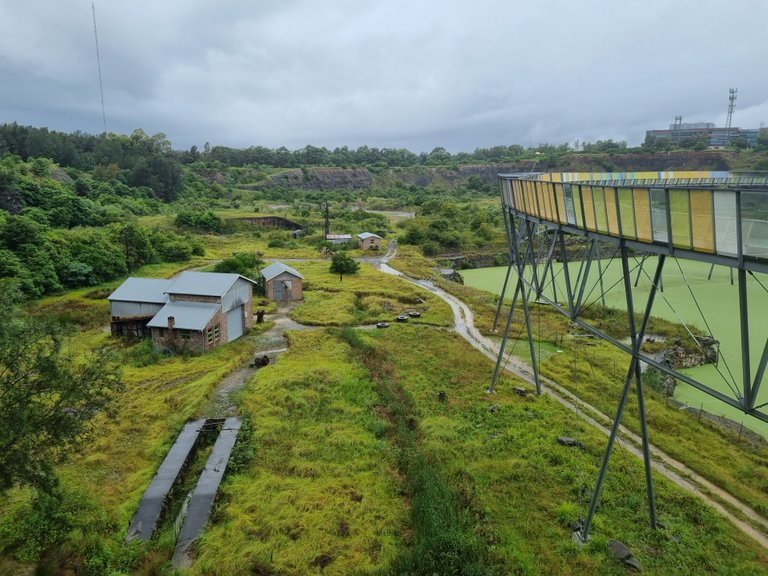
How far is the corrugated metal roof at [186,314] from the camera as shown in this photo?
2770 cm

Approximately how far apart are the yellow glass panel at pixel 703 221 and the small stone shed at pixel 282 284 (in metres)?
34.4

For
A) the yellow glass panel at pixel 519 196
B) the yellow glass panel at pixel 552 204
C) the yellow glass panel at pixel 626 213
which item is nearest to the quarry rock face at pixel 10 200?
the yellow glass panel at pixel 519 196

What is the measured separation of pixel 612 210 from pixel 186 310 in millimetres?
24934

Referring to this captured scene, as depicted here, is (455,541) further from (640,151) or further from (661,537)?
(640,151)

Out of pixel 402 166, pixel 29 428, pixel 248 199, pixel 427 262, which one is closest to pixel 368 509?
pixel 29 428

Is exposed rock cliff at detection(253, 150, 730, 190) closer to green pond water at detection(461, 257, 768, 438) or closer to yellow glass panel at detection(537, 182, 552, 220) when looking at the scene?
green pond water at detection(461, 257, 768, 438)

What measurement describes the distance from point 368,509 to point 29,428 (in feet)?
30.0

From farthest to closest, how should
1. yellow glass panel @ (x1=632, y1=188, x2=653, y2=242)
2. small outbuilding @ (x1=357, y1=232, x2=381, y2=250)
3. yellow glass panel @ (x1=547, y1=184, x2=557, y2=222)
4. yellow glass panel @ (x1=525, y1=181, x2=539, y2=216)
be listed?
small outbuilding @ (x1=357, y1=232, x2=381, y2=250) < yellow glass panel @ (x1=525, y1=181, x2=539, y2=216) < yellow glass panel @ (x1=547, y1=184, x2=557, y2=222) < yellow glass panel @ (x1=632, y1=188, x2=653, y2=242)

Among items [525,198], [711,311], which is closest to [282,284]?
[525,198]

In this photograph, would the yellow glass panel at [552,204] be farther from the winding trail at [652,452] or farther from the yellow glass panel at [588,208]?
the winding trail at [652,452]

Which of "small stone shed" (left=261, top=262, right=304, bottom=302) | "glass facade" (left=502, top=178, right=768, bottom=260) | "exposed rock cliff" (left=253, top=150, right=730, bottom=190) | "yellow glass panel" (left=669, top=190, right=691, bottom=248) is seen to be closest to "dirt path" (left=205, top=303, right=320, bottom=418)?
"small stone shed" (left=261, top=262, right=304, bottom=302)

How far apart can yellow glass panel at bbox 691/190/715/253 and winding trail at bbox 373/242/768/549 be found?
984 cm

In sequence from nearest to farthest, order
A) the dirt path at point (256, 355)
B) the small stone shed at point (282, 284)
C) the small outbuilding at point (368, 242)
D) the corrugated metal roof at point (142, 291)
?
the dirt path at point (256, 355), the corrugated metal roof at point (142, 291), the small stone shed at point (282, 284), the small outbuilding at point (368, 242)

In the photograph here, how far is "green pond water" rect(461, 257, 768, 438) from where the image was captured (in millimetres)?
21953
